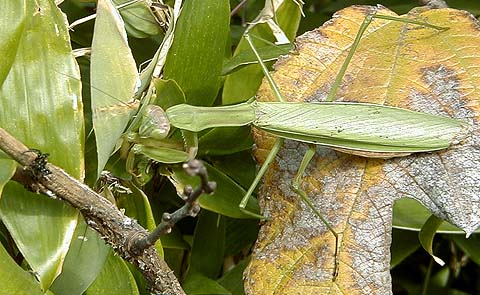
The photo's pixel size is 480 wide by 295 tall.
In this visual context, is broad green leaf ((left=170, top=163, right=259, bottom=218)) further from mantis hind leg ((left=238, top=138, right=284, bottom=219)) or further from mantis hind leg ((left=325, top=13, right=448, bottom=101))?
mantis hind leg ((left=325, top=13, right=448, bottom=101))

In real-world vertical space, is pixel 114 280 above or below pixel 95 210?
below

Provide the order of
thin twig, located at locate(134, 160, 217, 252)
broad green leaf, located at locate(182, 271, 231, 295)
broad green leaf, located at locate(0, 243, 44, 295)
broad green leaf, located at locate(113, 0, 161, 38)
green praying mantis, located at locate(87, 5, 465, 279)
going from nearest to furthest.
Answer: thin twig, located at locate(134, 160, 217, 252) < broad green leaf, located at locate(0, 243, 44, 295) < green praying mantis, located at locate(87, 5, 465, 279) < broad green leaf, located at locate(113, 0, 161, 38) < broad green leaf, located at locate(182, 271, 231, 295)

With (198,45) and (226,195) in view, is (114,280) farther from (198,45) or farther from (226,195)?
(198,45)

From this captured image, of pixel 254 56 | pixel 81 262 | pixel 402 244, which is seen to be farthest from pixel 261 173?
pixel 402 244

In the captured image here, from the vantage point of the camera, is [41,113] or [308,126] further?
[308,126]

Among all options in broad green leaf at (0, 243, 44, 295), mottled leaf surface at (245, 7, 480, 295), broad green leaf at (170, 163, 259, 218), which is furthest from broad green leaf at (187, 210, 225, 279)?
broad green leaf at (0, 243, 44, 295)

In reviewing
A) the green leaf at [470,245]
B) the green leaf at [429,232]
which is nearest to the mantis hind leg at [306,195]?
the green leaf at [429,232]

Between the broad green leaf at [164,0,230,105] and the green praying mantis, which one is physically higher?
the broad green leaf at [164,0,230,105]
